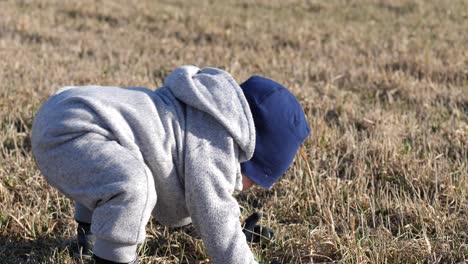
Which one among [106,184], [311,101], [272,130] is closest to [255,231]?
[272,130]

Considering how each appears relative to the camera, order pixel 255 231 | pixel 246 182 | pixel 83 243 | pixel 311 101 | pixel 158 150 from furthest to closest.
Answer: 1. pixel 311 101
2. pixel 255 231
3. pixel 83 243
4. pixel 246 182
5. pixel 158 150

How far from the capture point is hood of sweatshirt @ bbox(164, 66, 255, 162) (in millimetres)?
2627

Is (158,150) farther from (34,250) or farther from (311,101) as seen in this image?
(311,101)

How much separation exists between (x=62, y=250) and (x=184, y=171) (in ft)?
2.72

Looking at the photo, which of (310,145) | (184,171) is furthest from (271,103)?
(310,145)

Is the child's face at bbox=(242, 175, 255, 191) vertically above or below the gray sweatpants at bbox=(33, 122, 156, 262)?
below

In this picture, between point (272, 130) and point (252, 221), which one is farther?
point (252, 221)

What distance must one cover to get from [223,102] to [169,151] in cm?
30

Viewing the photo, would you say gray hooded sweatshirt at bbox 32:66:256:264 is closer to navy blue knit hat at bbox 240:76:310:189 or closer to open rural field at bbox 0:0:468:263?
navy blue knit hat at bbox 240:76:310:189

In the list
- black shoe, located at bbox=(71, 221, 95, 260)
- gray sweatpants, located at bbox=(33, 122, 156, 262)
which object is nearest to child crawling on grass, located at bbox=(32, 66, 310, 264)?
gray sweatpants, located at bbox=(33, 122, 156, 262)

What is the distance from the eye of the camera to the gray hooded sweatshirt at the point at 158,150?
96.8 inches

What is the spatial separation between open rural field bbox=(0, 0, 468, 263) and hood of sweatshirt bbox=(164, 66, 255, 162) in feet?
2.05

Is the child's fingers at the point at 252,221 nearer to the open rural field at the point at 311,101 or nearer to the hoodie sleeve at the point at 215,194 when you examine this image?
the open rural field at the point at 311,101

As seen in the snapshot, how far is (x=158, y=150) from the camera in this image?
8.47ft
